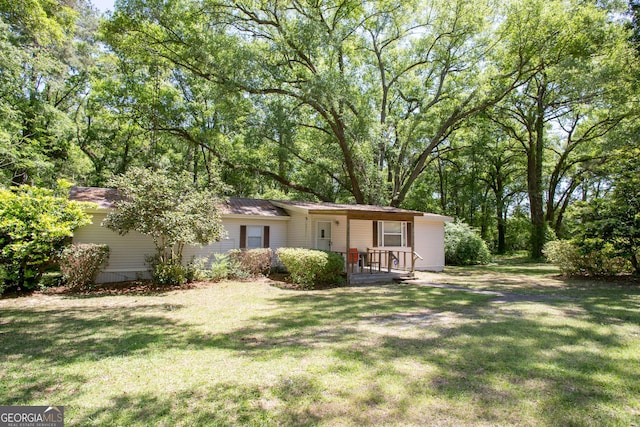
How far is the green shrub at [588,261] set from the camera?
1216cm

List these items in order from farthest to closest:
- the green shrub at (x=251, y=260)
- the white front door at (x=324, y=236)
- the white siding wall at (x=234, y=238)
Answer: the white front door at (x=324, y=236) → the white siding wall at (x=234, y=238) → the green shrub at (x=251, y=260)

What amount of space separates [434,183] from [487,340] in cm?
3056

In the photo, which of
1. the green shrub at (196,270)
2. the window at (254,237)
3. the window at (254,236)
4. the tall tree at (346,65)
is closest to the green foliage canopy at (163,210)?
the green shrub at (196,270)

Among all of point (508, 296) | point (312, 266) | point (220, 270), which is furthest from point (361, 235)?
point (508, 296)

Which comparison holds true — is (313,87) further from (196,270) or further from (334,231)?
(196,270)

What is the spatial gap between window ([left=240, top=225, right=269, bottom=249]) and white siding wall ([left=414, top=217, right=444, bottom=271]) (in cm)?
712

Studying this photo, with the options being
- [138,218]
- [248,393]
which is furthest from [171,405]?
[138,218]

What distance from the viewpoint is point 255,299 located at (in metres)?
9.32

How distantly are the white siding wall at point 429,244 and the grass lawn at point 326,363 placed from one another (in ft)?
27.0

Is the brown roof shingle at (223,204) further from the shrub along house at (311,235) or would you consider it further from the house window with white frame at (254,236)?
the house window with white frame at (254,236)

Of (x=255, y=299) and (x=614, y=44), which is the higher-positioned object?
(x=614, y=44)

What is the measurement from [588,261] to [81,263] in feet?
55.8

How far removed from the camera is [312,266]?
11461 mm

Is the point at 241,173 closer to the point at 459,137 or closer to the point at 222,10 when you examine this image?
the point at 222,10
